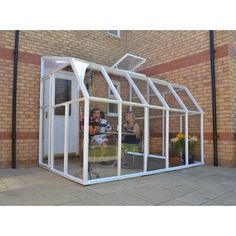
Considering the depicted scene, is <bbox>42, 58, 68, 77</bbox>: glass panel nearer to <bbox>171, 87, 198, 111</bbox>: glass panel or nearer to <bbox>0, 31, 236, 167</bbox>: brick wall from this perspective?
<bbox>0, 31, 236, 167</bbox>: brick wall

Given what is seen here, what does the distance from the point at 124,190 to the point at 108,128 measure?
7.75 ft

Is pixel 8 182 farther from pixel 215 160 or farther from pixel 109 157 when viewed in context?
pixel 215 160

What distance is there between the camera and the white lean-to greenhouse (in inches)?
204

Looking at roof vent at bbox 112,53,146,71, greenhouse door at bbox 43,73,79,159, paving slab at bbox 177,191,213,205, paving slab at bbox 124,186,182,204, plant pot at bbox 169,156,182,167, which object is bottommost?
paving slab at bbox 177,191,213,205

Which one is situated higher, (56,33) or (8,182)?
(56,33)

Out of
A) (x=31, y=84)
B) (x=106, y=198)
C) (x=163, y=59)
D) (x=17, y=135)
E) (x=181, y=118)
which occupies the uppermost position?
(x=163, y=59)

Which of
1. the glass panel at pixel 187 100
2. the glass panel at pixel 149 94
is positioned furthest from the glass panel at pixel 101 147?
the glass panel at pixel 187 100

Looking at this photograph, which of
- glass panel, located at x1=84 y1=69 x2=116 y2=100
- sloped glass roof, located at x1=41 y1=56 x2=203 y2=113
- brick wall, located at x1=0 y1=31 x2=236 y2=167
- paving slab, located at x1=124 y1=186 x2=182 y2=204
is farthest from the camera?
glass panel, located at x1=84 y1=69 x2=116 y2=100

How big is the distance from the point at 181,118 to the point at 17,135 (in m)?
4.36

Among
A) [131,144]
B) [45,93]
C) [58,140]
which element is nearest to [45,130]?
[58,140]

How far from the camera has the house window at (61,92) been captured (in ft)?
22.2

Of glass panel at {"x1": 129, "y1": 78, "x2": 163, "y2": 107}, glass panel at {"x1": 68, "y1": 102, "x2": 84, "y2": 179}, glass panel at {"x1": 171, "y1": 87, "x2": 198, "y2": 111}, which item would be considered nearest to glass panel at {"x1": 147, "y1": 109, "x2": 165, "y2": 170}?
glass panel at {"x1": 129, "y1": 78, "x2": 163, "y2": 107}

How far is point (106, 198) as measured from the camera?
353 cm
